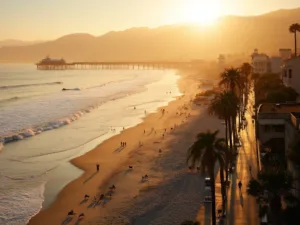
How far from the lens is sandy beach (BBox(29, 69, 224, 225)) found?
24453 millimetres

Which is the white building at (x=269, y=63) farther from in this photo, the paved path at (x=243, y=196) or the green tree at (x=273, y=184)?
the green tree at (x=273, y=184)

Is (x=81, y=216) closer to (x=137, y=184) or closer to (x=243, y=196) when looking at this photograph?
(x=137, y=184)

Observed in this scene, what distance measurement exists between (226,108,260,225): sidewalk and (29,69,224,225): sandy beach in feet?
7.10

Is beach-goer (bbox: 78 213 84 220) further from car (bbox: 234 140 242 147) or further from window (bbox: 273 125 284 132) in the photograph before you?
car (bbox: 234 140 242 147)

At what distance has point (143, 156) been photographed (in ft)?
124

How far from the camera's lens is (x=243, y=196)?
24.1 metres

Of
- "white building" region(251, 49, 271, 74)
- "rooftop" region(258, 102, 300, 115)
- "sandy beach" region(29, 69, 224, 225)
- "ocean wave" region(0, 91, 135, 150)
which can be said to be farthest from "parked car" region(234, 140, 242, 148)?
"white building" region(251, 49, 271, 74)

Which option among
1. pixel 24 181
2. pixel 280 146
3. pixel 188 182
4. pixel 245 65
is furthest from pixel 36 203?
pixel 245 65

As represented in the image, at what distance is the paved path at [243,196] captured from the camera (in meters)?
21.2

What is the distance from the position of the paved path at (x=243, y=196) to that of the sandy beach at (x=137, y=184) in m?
2.18

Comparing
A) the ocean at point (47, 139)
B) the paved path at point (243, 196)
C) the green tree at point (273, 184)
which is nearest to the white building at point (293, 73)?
the paved path at point (243, 196)

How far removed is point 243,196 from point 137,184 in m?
8.72

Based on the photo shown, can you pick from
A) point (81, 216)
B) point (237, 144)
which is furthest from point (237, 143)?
point (81, 216)

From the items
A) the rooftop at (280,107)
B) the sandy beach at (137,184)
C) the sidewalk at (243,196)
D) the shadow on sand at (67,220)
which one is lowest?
the shadow on sand at (67,220)
